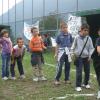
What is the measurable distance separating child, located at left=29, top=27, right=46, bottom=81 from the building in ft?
37.9

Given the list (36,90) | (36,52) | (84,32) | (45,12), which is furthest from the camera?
(45,12)

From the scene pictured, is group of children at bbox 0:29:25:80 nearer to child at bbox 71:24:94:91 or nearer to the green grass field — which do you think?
the green grass field

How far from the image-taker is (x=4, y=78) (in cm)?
1287

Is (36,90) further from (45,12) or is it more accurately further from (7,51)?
(45,12)

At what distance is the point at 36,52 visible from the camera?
40.2ft

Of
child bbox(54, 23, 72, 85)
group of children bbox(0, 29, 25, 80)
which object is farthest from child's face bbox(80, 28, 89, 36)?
group of children bbox(0, 29, 25, 80)

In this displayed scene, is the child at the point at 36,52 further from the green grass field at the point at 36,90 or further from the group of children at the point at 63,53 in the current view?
the green grass field at the point at 36,90

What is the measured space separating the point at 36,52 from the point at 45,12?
21.4 m

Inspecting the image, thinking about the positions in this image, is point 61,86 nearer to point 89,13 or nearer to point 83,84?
point 83,84

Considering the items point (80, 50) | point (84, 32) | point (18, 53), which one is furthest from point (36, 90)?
point (18, 53)

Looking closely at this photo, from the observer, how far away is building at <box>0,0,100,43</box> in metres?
Answer: 25.7

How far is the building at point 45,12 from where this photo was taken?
1013 inches

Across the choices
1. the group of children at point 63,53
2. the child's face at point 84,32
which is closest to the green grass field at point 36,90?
the group of children at point 63,53

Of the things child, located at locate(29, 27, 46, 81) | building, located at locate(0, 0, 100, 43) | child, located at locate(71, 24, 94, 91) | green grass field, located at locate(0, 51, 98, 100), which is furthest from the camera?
building, located at locate(0, 0, 100, 43)
